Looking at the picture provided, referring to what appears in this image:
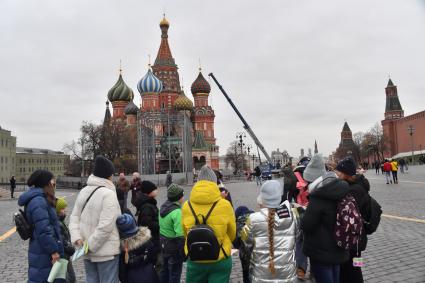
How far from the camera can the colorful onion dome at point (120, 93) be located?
7544 centimetres

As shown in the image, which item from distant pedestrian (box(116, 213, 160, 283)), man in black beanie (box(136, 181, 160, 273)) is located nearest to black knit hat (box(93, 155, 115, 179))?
distant pedestrian (box(116, 213, 160, 283))

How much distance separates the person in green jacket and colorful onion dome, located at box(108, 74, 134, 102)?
72.3 m

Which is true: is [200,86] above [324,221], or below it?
above

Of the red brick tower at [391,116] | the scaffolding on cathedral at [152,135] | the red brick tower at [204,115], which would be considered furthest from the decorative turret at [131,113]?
the red brick tower at [391,116]

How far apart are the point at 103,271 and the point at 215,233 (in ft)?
4.51

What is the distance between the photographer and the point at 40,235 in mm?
4238

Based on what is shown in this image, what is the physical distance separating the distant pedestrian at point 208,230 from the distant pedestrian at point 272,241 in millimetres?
262

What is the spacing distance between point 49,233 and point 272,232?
2.35 meters

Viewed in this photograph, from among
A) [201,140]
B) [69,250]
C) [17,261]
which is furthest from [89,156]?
[69,250]

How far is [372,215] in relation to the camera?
187 inches

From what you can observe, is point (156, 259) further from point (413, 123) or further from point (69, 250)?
point (413, 123)

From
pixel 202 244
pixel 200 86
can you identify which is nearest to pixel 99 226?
pixel 202 244

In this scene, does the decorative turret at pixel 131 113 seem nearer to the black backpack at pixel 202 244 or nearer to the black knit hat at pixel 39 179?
the black knit hat at pixel 39 179

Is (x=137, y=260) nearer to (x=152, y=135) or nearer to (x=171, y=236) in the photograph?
(x=171, y=236)
